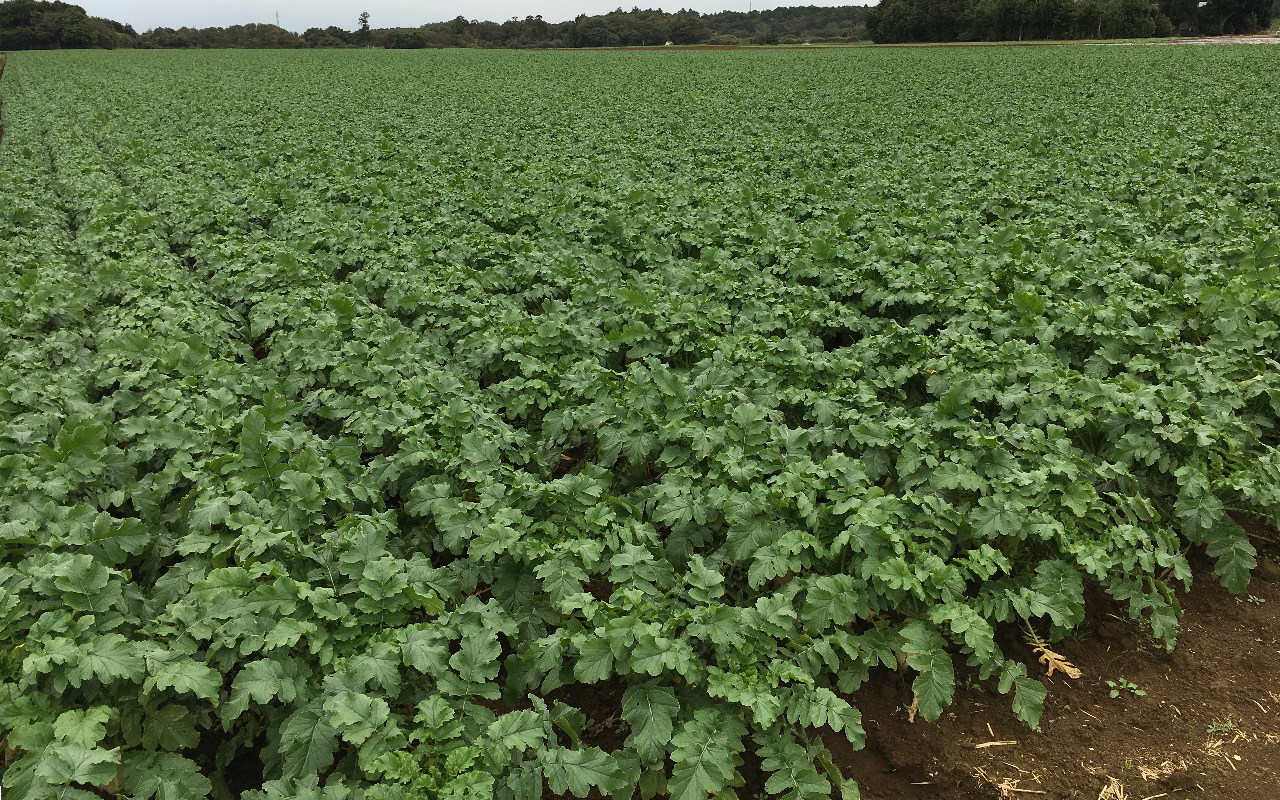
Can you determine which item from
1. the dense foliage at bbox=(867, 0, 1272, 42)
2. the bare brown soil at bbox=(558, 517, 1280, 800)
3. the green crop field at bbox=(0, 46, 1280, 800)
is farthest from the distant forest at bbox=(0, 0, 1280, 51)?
the bare brown soil at bbox=(558, 517, 1280, 800)

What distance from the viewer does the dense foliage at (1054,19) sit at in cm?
6656

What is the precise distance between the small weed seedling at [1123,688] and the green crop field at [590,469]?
317 mm

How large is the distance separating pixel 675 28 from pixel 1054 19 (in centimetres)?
5117

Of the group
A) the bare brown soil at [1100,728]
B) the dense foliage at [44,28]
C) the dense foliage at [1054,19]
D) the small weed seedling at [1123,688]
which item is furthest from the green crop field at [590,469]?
the dense foliage at [44,28]

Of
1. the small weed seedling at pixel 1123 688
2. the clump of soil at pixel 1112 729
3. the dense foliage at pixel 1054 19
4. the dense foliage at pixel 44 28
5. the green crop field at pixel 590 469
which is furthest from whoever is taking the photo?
the dense foliage at pixel 44 28

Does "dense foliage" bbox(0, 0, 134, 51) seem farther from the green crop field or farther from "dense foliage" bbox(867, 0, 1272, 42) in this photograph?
the green crop field

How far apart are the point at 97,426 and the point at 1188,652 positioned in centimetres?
686

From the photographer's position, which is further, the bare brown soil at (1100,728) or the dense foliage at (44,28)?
the dense foliage at (44,28)

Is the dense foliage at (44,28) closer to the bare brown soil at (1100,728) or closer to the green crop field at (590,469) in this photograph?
the green crop field at (590,469)

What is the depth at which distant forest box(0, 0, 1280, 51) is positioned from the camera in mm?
67250

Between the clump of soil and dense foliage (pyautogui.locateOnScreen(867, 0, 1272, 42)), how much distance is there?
79.4 m

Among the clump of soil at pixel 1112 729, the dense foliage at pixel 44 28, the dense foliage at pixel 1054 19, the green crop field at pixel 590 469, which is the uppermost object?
the dense foliage at pixel 44 28

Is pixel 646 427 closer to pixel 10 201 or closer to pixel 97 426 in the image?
pixel 97 426

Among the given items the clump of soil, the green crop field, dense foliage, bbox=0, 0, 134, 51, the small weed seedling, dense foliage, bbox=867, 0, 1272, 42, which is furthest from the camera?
dense foliage, bbox=0, 0, 134, 51
